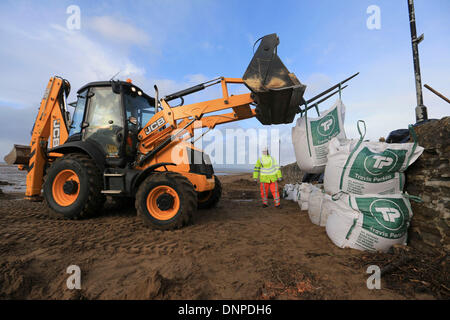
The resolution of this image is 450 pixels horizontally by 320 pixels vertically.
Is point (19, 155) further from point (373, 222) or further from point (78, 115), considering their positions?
point (373, 222)

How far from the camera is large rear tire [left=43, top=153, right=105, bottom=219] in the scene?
346 cm

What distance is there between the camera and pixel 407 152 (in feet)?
7.30

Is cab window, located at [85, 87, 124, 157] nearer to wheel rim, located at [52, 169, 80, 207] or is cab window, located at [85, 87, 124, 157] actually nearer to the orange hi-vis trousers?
wheel rim, located at [52, 169, 80, 207]

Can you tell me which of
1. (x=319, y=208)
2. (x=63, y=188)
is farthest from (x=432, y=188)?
(x=63, y=188)

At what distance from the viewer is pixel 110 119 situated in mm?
3832

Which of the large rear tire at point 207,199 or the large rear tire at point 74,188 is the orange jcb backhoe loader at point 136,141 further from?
the large rear tire at point 207,199

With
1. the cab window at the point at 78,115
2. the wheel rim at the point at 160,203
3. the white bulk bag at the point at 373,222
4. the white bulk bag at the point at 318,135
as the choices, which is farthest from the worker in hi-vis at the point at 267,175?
the cab window at the point at 78,115

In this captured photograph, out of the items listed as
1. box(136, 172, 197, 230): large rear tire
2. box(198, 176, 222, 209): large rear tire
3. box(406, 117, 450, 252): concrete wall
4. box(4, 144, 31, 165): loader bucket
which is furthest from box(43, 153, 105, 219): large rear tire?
box(406, 117, 450, 252): concrete wall

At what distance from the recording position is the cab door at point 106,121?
147 inches

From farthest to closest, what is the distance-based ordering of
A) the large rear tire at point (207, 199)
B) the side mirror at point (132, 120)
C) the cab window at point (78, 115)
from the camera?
the large rear tire at point (207, 199) < the cab window at point (78, 115) < the side mirror at point (132, 120)

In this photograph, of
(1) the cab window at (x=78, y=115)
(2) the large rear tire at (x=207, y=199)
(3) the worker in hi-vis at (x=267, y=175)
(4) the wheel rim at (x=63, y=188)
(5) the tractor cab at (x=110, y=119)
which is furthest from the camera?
(3) the worker in hi-vis at (x=267, y=175)

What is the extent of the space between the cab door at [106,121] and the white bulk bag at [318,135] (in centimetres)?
321

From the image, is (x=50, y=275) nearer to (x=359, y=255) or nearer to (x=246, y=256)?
(x=246, y=256)
